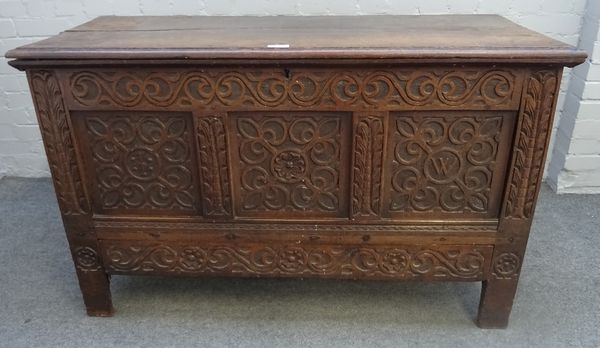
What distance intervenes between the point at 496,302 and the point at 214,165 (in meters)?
0.94

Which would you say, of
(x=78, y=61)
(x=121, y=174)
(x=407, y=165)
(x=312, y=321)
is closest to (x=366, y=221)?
(x=407, y=165)

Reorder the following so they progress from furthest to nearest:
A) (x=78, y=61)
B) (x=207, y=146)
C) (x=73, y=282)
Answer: (x=73, y=282), (x=207, y=146), (x=78, y=61)

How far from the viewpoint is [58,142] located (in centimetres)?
131

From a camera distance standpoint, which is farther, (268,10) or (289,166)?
(268,10)

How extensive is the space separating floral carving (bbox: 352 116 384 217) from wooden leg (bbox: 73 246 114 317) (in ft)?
2.62

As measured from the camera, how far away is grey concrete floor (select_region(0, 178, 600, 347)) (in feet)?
4.81

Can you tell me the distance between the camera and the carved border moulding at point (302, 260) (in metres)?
1.41

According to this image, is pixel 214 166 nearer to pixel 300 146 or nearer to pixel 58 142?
pixel 300 146

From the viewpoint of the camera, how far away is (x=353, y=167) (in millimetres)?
1309

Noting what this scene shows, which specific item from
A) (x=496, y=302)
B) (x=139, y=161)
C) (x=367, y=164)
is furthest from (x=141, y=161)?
(x=496, y=302)

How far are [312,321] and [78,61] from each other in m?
1.01

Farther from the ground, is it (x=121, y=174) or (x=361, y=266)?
(x=121, y=174)

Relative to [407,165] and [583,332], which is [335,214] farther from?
[583,332]

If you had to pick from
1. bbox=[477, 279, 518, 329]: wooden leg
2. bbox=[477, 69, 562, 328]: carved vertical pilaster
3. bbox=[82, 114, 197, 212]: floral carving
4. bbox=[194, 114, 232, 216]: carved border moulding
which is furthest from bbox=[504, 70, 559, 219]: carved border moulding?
bbox=[82, 114, 197, 212]: floral carving
